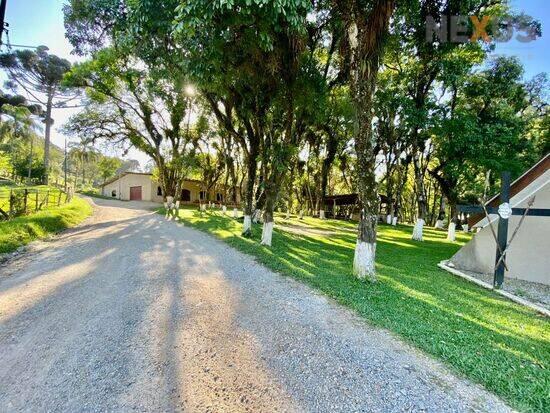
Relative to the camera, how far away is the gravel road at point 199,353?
8.01 ft

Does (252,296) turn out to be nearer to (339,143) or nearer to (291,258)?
(291,258)

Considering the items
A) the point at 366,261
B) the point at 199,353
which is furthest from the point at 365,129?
the point at 199,353

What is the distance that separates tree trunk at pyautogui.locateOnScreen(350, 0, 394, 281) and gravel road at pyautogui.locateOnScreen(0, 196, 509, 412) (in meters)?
1.56

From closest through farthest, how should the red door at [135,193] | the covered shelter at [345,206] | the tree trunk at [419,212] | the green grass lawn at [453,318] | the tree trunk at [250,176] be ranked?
1. the green grass lawn at [453,318]
2. the tree trunk at [250,176]
3. the tree trunk at [419,212]
4. the covered shelter at [345,206]
5. the red door at [135,193]

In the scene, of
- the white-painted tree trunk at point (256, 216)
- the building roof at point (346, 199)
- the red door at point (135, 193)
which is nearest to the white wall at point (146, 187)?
the red door at point (135, 193)

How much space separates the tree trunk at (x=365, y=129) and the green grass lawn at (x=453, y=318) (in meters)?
0.65

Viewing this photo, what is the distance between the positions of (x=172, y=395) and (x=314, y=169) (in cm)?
2791

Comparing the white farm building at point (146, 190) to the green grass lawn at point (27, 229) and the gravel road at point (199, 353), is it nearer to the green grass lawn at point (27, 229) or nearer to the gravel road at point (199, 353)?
the green grass lawn at point (27, 229)

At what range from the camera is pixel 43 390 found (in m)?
2.47

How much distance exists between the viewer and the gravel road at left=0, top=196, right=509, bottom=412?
8.01 feet

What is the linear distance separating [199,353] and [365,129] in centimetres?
507

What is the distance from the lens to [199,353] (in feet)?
10.1

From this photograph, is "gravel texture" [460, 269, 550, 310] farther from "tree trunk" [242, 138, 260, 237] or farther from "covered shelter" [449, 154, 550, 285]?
"tree trunk" [242, 138, 260, 237]

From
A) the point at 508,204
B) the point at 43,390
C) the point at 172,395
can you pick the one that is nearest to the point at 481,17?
the point at 508,204
